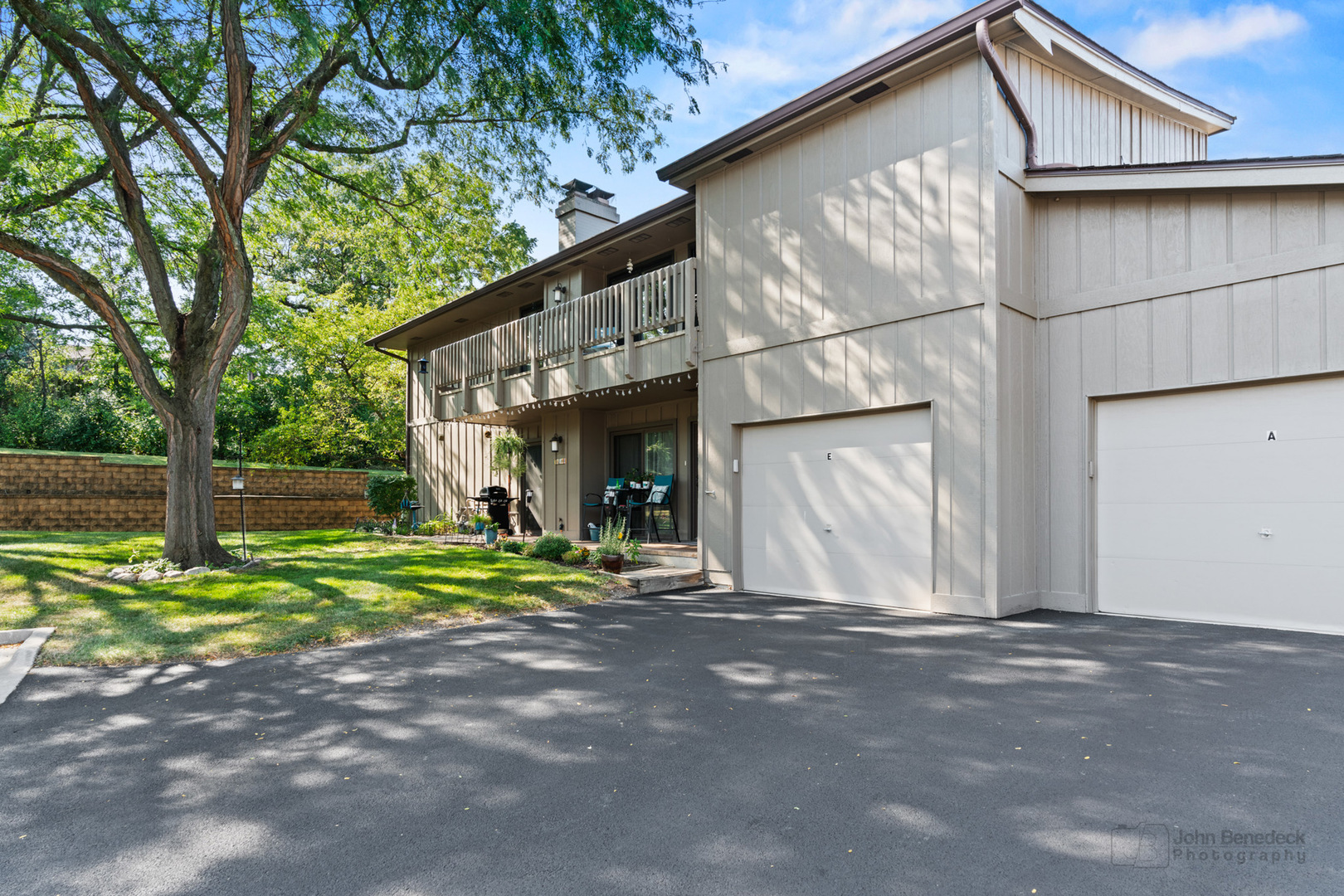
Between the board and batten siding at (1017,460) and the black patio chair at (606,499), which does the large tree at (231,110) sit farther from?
the black patio chair at (606,499)

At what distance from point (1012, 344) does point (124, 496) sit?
1638 centimetres

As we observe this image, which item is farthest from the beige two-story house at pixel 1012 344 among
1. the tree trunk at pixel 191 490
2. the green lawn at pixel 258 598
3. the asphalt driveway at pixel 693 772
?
the tree trunk at pixel 191 490

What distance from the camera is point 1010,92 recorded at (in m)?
6.68

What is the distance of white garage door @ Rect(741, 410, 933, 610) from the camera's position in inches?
280

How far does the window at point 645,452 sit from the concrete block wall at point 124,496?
26.1ft

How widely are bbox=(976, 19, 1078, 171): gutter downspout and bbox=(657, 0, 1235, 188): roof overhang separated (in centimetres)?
10

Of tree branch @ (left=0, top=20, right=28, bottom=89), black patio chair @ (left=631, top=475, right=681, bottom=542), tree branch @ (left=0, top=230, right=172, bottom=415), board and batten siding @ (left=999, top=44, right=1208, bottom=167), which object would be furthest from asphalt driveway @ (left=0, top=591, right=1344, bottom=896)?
tree branch @ (left=0, top=20, right=28, bottom=89)

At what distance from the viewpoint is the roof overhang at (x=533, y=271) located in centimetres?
995

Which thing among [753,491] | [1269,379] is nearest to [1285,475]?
[1269,379]

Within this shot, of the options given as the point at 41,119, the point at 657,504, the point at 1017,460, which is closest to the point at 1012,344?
the point at 1017,460

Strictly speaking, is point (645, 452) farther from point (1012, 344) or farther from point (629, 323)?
point (1012, 344)

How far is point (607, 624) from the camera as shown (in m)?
6.45

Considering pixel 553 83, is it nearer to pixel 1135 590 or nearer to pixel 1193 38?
pixel 1135 590

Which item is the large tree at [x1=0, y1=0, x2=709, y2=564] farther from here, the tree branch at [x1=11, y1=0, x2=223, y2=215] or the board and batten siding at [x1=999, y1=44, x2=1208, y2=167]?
the board and batten siding at [x1=999, y1=44, x2=1208, y2=167]
